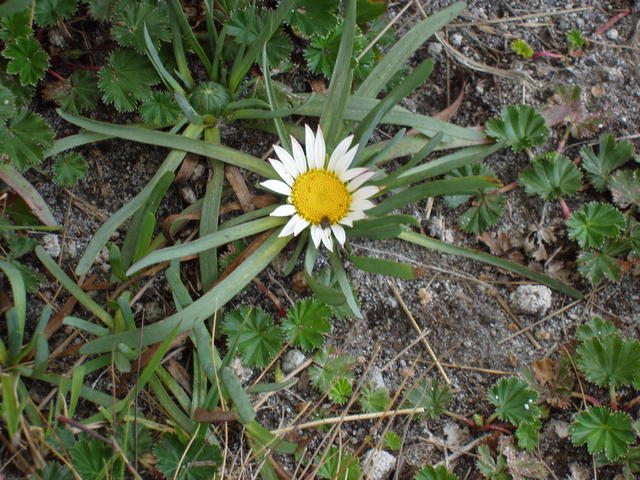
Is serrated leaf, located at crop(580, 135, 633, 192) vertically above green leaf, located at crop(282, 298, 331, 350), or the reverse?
serrated leaf, located at crop(580, 135, 633, 192)

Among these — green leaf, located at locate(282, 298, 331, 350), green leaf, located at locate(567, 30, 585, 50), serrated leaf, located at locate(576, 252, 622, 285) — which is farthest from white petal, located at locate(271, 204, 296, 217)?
green leaf, located at locate(567, 30, 585, 50)

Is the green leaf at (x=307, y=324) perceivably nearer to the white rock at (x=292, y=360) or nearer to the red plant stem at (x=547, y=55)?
the white rock at (x=292, y=360)

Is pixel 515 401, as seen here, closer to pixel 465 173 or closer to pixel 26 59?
pixel 465 173

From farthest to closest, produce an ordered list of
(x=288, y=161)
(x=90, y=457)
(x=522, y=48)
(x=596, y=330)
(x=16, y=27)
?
1. (x=522, y=48)
2. (x=596, y=330)
3. (x=288, y=161)
4. (x=16, y=27)
5. (x=90, y=457)

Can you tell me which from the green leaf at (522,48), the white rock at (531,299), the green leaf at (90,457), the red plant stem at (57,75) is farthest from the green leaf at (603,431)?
the red plant stem at (57,75)

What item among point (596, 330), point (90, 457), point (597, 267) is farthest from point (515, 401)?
point (90, 457)

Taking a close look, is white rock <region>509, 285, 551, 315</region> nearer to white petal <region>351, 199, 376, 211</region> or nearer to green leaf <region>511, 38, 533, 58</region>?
white petal <region>351, 199, 376, 211</region>
